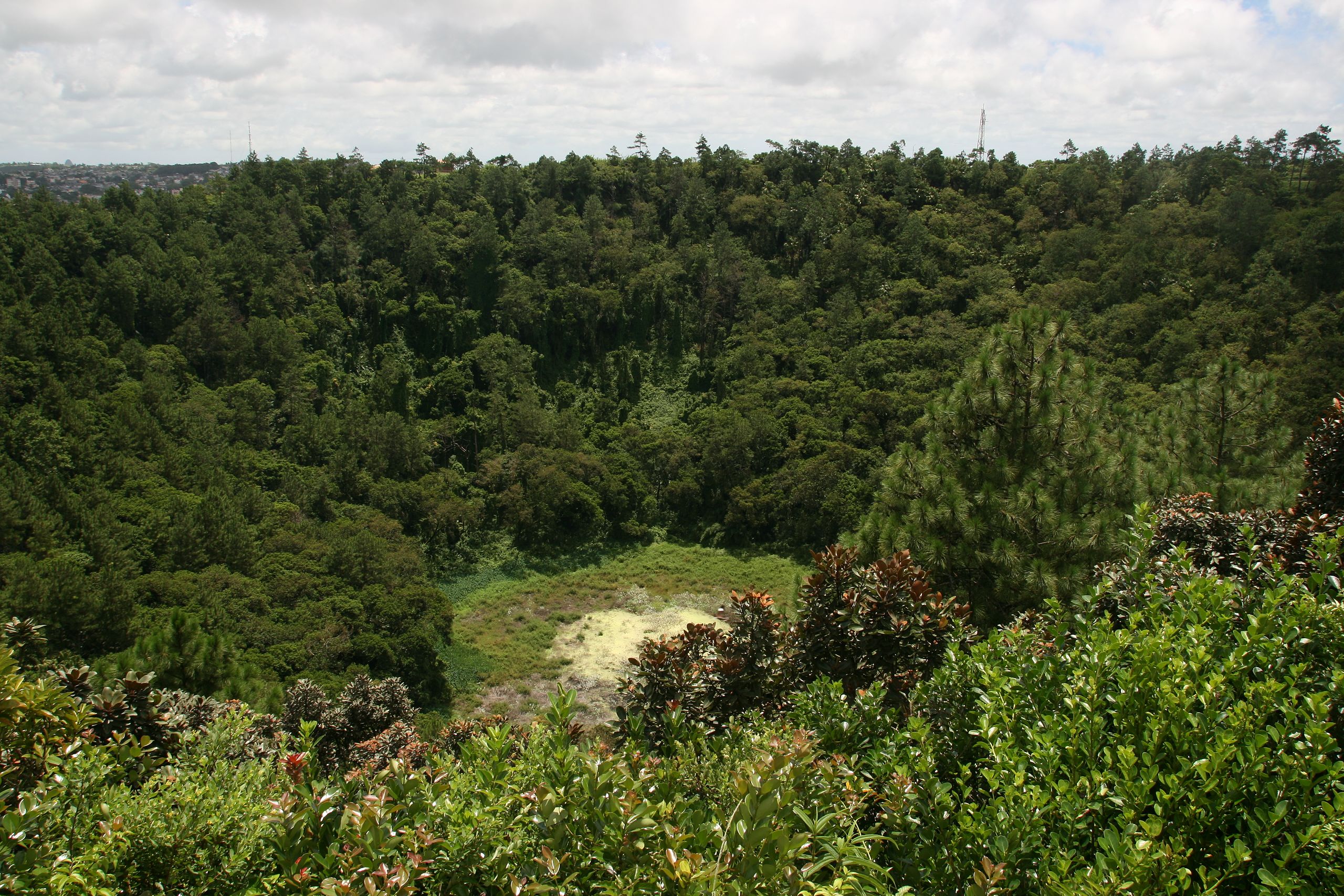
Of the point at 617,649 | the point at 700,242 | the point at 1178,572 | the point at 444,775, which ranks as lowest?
the point at 617,649

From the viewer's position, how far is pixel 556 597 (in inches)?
926

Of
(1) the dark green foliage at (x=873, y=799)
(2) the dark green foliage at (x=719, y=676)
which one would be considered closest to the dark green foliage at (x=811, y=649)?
(2) the dark green foliage at (x=719, y=676)

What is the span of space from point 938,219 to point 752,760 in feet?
123

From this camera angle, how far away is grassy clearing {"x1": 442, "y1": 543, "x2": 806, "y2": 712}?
1933 centimetres

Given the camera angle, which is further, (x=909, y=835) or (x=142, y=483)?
(x=142, y=483)

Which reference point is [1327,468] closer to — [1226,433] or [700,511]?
[1226,433]

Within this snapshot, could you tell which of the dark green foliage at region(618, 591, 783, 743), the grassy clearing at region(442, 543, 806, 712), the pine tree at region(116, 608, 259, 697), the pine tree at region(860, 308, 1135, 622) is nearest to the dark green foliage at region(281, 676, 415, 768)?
the pine tree at region(116, 608, 259, 697)

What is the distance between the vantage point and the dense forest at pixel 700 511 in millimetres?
3141

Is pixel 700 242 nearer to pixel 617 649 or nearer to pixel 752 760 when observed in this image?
pixel 617 649

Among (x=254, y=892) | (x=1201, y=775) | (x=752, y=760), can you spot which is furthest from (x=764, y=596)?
(x=254, y=892)

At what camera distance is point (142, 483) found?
69.4ft

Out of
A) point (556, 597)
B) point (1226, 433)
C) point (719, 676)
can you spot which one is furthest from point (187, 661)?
point (1226, 433)

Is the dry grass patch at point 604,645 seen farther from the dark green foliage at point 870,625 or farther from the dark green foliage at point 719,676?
the dark green foliage at point 870,625

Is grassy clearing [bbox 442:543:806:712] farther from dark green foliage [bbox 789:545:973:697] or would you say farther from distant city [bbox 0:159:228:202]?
distant city [bbox 0:159:228:202]
